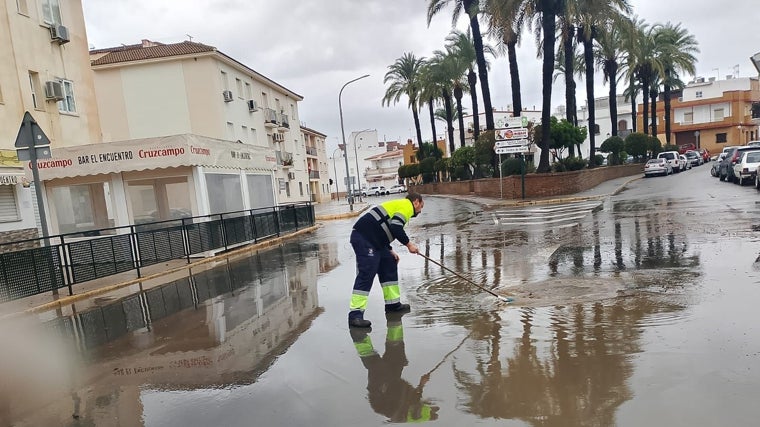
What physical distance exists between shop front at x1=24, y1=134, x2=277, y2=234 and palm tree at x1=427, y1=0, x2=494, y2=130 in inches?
701

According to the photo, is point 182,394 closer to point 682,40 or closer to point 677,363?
point 677,363

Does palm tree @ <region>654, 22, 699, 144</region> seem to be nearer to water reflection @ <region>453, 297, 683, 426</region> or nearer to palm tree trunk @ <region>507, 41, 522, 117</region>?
palm tree trunk @ <region>507, 41, 522, 117</region>

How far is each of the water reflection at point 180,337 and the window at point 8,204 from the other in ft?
30.1

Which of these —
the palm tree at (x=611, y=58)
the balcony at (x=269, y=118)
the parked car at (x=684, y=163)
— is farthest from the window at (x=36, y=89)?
the parked car at (x=684, y=163)

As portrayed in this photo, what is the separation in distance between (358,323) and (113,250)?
7.93 meters

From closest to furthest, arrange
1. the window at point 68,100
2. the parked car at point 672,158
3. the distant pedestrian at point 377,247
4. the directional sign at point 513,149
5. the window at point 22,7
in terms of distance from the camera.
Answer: the distant pedestrian at point 377,247
the window at point 22,7
the window at point 68,100
the directional sign at point 513,149
the parked car at point 672,158

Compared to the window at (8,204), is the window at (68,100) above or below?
above

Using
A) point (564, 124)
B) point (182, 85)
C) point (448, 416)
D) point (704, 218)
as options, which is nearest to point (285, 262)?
point (448, 416)

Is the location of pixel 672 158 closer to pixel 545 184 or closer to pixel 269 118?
pixel 545 184

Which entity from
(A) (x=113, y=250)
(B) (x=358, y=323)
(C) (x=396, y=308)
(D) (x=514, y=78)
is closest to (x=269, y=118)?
(D) (x=514, y=78)

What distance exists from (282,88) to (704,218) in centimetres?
4085

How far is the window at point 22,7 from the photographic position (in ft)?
57.9

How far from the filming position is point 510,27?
Result: 26219mm

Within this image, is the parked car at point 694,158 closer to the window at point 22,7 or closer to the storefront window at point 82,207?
the storefront window at point 82,207
